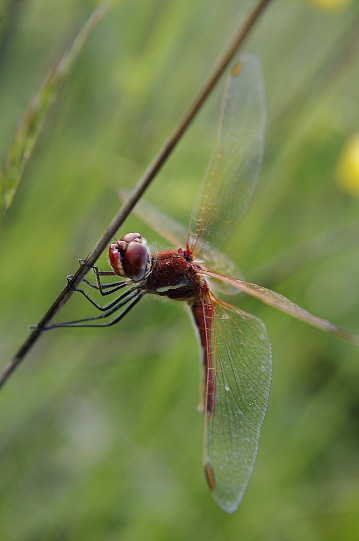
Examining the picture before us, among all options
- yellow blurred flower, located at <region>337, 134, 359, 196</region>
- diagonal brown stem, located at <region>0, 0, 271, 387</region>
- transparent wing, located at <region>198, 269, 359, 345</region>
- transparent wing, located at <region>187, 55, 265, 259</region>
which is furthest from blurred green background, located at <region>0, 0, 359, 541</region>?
diagonal brown stem, located at <region>0, 0, 271, 387</region>

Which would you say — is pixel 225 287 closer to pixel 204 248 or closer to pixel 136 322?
pixel 204 248

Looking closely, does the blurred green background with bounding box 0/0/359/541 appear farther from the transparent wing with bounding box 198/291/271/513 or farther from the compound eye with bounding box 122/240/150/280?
the compound eye with bounding box 122/240/150/280

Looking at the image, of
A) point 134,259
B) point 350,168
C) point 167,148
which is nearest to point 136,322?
point 134,259

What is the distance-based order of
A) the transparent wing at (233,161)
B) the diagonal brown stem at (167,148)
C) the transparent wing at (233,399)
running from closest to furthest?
the diagonal brown stem at (167,148), the transparent wing at (233,399), the transparent wing at (233,161)

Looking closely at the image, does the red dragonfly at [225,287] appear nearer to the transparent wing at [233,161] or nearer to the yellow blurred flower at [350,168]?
the transparent wing at [233,161]

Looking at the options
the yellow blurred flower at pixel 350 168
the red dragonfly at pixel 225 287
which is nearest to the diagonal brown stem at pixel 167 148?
the red dragonfly at pixel 225 287

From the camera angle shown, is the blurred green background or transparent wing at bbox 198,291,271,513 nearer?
transparent wing at bbox 198,291,271,513

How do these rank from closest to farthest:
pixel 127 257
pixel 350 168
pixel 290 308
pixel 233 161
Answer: pixel 290 308 → pixel 127 257 → pixel 233 161 → pixel 350 168

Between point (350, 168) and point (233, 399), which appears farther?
point (350, 168)
